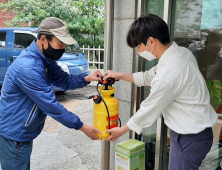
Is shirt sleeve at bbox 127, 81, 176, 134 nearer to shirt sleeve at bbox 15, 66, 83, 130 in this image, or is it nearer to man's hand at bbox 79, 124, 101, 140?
man's hand at bbox 79, 124, 101, 140

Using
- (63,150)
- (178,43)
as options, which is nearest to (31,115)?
(178,43)

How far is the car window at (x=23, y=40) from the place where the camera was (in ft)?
22.1

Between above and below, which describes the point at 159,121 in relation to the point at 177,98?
below

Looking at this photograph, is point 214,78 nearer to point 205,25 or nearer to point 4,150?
point 205,25

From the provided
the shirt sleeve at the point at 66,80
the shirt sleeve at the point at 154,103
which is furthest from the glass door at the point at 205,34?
the shirt sleeve at the point at 66,80

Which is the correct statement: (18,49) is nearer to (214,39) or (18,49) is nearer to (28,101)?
(28,101)

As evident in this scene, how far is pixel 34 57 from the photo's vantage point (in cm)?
202

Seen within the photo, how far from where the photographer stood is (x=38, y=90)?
1.90 meters

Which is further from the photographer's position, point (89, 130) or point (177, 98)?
point (89, 130)

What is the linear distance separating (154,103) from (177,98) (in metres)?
0.17

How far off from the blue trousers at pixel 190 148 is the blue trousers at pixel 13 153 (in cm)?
127

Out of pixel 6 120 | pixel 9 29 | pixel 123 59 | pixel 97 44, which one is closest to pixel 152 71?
pixel 123 59

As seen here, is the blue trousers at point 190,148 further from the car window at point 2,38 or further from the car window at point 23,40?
the car window at point 2,38

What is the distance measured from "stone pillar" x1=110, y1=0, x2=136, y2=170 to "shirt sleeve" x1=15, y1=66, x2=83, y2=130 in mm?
1063
